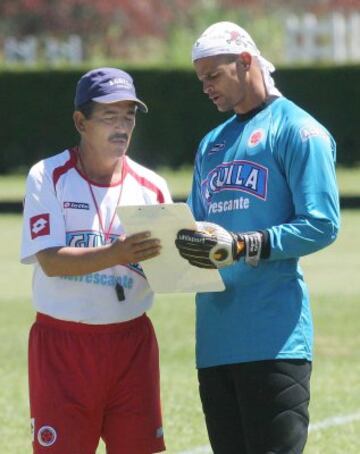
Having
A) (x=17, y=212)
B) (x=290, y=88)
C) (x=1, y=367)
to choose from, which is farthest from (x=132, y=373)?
(x=290, y=88)

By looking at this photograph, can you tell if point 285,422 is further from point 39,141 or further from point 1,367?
point 39,141

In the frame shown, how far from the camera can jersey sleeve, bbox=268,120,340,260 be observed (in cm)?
536

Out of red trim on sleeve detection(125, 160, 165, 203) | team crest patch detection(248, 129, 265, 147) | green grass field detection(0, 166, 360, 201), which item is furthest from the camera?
green grass field detection(0, 166, 360, 201)

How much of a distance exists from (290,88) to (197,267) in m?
27.2

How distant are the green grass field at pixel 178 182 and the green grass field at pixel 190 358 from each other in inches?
379

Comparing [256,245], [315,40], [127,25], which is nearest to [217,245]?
[256,245]

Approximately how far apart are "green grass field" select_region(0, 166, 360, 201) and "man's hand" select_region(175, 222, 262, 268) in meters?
21.4

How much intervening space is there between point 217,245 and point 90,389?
0.82 m

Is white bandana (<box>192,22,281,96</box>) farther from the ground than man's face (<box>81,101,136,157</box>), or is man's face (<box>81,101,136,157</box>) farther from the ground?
white bandana (<box>192,22,281,96</box>)

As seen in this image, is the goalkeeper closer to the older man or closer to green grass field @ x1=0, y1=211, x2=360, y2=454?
the older man

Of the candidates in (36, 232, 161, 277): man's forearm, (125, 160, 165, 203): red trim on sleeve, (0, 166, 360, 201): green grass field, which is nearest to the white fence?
(0, 166, 360, 201): green grass field

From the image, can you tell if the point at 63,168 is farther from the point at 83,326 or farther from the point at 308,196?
the point at 308,196

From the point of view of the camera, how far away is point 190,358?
37.8 feet

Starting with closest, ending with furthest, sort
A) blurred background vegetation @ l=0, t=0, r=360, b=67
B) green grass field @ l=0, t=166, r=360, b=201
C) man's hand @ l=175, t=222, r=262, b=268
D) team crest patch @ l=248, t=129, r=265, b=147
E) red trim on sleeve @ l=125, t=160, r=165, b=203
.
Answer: man's hand @ l=175, t=222, r=262, b=268
team crest patch @ l=248, t=129, r=265, b=147
red trim on sleeve @ l=125, t=160, r=165, b=203
green grass field @ l=0, t=166, r=360, b=201
blurred background vegetation @ l=0, t=0, r=360, b=67
